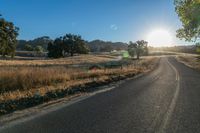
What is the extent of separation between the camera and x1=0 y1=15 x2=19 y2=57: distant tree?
4106 centimetres

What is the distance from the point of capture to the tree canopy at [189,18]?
31.5 m

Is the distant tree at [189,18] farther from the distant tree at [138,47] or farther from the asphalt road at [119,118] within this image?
the distant tree at [138,47]

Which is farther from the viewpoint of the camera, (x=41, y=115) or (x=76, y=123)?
(x=41, y=115)

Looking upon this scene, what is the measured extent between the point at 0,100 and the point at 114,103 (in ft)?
14.1

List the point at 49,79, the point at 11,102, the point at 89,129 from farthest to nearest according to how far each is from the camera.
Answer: the point at 49,79 < the point at 11,102 < the point at 89,129

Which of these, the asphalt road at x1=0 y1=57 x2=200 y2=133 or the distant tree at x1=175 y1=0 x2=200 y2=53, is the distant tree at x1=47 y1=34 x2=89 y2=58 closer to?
the distant tree at x1=175 y1=0 x2=200 y2=53

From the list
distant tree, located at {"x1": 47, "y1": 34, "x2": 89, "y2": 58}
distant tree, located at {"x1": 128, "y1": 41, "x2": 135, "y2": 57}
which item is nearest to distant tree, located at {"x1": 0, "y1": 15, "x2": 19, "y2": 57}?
distant tree, located at {"x1": 47, "y1": 34, "x2": 89, "y2": 58}

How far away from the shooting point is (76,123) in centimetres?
834

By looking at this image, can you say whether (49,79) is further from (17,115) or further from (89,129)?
(89,129)

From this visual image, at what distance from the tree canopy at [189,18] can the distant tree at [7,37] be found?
22494 millimetres

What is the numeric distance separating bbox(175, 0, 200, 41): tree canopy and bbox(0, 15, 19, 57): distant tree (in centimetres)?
2249

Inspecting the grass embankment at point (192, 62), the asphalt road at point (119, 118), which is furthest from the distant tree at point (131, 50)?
the asphalt road at point (119, 118)

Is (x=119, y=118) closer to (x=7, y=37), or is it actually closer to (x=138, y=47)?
(x=7, y=37)

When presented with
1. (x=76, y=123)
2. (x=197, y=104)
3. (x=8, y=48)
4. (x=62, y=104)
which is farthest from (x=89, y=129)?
(x=8, y=48)
